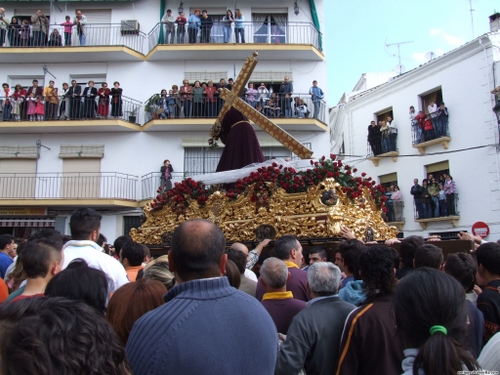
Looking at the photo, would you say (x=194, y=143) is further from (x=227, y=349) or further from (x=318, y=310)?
(x=227, y=349)

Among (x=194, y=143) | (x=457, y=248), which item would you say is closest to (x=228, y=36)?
(x=194, y=143)

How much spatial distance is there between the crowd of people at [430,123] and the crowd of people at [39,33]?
13.5m

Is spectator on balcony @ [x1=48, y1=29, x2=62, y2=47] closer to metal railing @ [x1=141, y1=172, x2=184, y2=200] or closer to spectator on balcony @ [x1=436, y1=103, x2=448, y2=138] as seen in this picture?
metal railing @ [x1=141, y1=172, x2=184, y2=200]

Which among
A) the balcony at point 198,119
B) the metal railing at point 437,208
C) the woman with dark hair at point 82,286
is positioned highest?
the balcony at point 198,119

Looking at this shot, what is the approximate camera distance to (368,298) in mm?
2771

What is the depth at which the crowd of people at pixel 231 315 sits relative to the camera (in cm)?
114

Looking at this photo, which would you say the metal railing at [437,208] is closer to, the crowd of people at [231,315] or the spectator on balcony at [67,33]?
the crowd of people at [231,315]

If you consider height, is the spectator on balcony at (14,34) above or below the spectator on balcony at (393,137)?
above

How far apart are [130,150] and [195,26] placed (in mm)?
5260

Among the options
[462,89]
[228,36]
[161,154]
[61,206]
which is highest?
[228,36]

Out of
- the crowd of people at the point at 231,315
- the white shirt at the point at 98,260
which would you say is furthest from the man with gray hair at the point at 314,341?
the white shirt at the point at 98,260

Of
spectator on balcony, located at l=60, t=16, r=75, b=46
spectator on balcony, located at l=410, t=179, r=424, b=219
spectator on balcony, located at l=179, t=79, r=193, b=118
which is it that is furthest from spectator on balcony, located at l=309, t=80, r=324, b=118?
spectator on balcony, located at l=60, t=16, r=75, b=46

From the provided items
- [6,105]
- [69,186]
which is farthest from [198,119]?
[6,105]

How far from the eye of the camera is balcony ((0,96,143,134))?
1612 centimetres
